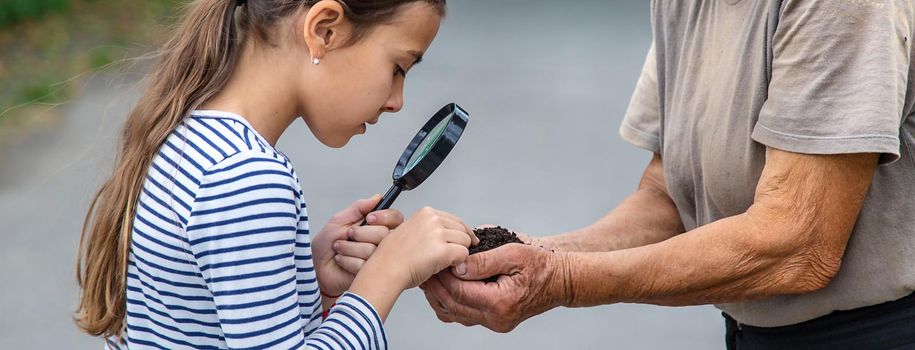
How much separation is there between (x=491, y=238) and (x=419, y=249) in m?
0.29

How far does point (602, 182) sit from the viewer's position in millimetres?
5590

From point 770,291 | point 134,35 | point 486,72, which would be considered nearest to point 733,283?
point 770,291

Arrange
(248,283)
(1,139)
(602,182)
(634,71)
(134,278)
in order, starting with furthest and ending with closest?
(634,71) < (1,139) < (602,182) < (134,278) < (248,283)

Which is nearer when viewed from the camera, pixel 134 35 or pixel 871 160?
pixel 871 160

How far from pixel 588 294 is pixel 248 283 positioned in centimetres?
76

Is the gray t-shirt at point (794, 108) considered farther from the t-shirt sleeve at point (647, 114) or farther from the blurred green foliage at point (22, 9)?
the blurred green foliage at point (22, 9)

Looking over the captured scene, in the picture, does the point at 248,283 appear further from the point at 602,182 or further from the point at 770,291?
the point at 602,182

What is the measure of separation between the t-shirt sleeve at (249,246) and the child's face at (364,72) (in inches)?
8.6

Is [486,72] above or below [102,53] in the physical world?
below

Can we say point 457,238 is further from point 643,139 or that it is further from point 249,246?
point 643,139

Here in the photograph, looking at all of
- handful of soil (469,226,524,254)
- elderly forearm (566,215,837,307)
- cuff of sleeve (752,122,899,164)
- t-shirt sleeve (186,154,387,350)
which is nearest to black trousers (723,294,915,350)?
elderly forearm (566,215,837,307)

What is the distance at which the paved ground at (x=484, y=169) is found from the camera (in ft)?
14.5

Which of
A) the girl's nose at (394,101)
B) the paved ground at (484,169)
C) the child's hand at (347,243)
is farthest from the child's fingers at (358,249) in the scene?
the paved ground at (484,169)

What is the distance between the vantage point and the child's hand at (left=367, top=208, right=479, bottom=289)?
6.53 feet
